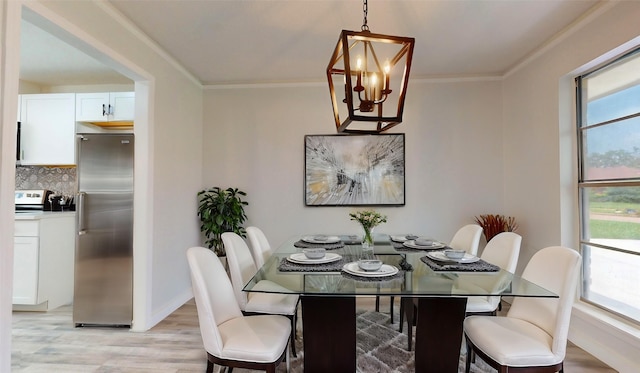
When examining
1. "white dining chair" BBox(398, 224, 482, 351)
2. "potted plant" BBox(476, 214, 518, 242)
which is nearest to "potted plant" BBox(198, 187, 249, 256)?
"white dining chair" BBox(398, 224, 482, 351)

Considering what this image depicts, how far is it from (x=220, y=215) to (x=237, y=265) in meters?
1.65

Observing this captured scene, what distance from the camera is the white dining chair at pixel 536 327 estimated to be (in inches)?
60.4

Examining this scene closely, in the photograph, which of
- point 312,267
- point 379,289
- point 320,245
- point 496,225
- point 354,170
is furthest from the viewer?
point 354,170

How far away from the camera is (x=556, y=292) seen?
1.71 metres

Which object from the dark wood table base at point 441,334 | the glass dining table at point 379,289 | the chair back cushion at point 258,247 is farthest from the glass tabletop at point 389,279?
the chair back cushion at point 258,247

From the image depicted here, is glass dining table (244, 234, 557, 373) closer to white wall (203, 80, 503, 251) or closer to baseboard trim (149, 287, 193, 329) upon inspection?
baseboard trim (149, 287, 193, 329)

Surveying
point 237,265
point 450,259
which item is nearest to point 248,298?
point 237,265

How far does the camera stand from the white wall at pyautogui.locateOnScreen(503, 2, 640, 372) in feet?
7.38

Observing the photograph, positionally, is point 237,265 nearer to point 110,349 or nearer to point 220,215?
point 110,349

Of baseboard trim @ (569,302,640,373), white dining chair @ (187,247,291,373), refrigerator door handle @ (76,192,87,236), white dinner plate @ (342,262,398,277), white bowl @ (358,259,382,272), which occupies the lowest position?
baseboard trim @ (569,302,640,373)

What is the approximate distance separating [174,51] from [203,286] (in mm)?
2665

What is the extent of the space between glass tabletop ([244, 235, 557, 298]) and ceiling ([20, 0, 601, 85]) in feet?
6.37

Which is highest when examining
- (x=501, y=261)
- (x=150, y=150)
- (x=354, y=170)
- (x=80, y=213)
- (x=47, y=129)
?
(x=47, y=129)

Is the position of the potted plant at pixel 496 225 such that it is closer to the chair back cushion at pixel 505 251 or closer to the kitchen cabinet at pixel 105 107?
the chair back cushion at pixel 505 251
